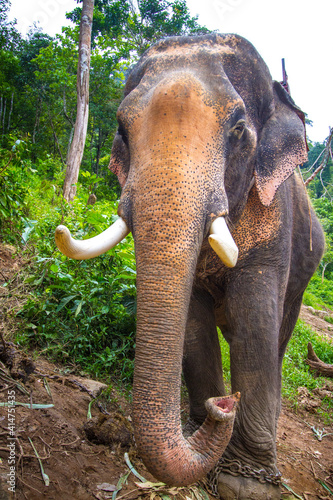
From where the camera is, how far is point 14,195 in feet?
14.0

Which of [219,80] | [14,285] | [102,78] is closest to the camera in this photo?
[219,80]

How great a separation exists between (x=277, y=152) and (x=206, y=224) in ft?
3.14

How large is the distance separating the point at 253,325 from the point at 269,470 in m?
1.00

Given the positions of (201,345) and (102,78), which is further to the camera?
(102,78)

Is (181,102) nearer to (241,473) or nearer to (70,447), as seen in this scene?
(70,447)

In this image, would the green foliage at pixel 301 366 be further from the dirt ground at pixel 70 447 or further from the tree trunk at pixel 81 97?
the tree trunk at pixel 81 97

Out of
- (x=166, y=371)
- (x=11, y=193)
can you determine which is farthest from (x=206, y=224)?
(x=11, y=193)

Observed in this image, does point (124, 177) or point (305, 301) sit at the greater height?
point (124, 177)

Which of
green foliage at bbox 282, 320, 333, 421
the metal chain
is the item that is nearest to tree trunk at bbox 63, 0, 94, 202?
green foliage at bbox 282, 320, 333, 421

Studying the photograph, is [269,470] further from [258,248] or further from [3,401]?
[3,401]

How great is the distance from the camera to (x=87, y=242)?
204 centimetres

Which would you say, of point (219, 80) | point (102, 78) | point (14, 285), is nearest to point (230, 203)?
point (219, 80)

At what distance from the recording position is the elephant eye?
2.44 meters

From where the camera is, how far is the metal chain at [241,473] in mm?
2701
